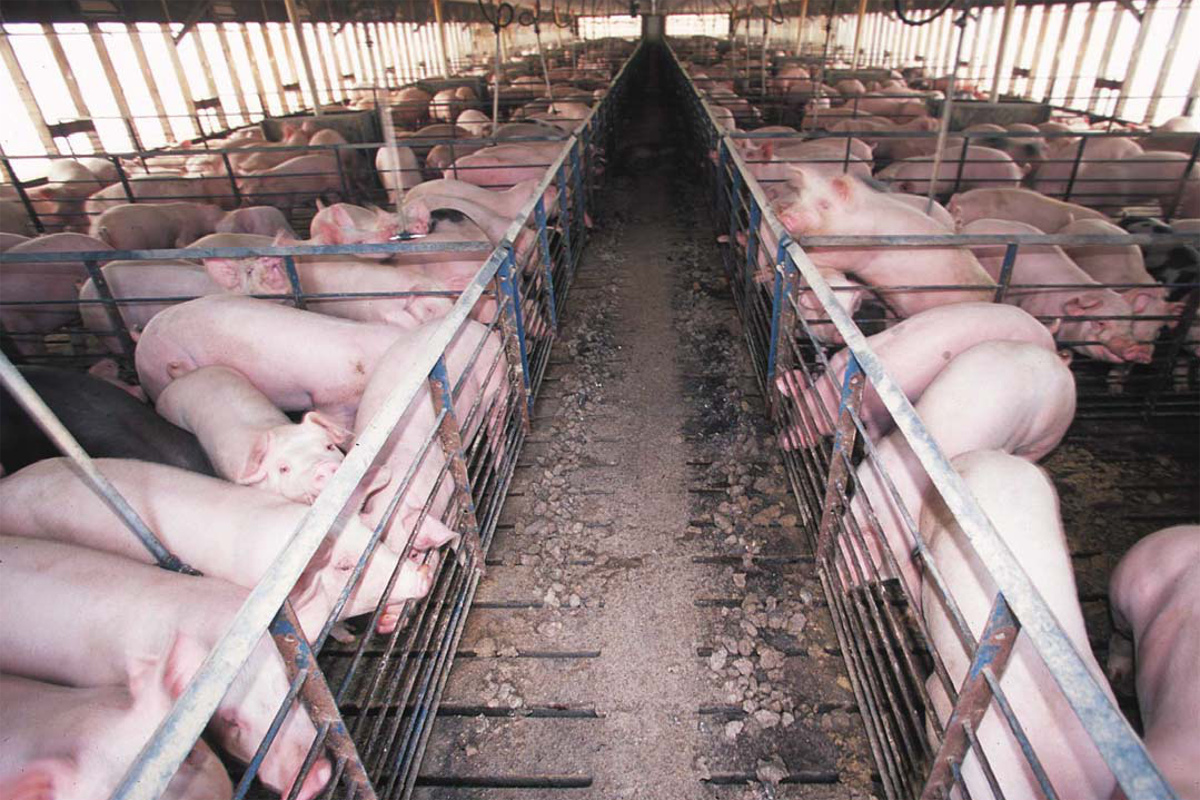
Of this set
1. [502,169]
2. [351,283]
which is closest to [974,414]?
[351,283]

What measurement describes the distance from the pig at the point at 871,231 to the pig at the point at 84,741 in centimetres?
369

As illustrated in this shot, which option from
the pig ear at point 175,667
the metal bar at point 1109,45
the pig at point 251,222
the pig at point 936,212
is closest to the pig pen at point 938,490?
the pig at point 936,212

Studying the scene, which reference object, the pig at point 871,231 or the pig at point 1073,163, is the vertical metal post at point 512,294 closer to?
the pig at point 871,231

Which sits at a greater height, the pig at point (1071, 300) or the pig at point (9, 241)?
the pig at point (9, 241)

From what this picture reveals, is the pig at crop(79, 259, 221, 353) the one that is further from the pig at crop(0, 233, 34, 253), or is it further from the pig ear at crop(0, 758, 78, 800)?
the pig ear at crop(0, 758, 78, 800)

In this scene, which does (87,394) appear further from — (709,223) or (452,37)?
(452,37)

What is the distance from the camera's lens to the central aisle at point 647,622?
2115 mm

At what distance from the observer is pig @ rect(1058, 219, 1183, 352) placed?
3.74m

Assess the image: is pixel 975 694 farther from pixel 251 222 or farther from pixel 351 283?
pixel 251 222

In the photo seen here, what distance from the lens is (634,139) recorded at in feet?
42.8

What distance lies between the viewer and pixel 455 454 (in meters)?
2.43

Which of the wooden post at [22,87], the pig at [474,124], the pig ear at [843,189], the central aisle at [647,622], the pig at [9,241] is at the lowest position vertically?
the central aisle at [647,622]

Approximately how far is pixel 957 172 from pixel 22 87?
11835mm

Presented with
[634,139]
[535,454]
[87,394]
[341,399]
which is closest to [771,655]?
[535,454]
